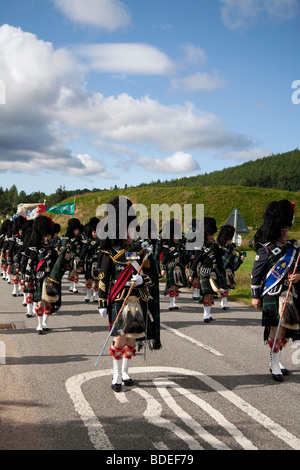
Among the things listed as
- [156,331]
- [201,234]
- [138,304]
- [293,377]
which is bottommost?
[293,377]

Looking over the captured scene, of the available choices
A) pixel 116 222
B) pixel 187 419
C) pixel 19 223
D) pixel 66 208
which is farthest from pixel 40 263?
pixel 66 208

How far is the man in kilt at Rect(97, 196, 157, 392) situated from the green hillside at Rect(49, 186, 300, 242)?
153 ft

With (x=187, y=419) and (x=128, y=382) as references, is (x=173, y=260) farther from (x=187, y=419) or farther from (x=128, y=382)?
(x=187, y=419)

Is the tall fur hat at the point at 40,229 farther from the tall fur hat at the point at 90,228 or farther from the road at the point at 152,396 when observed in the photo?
the tall fur hat at the point at 90,228

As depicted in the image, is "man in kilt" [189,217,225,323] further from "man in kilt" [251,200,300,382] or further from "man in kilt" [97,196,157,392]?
"man in kilt" [97,196,157,392]

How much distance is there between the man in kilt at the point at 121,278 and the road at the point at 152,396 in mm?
496

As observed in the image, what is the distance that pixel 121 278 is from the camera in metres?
5.96

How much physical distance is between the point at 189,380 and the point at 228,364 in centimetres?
106

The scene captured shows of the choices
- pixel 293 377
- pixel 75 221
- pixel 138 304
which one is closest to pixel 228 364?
pixel 293 377

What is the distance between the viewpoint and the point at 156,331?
20.6 feet

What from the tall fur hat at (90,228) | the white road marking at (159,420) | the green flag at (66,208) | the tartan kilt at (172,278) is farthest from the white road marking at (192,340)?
the green flag at (66,208)

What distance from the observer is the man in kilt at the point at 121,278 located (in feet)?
19.3

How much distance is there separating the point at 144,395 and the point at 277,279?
2.34 m
